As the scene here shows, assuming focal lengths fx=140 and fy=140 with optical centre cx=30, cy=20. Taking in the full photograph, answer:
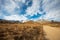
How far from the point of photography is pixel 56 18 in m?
2.60

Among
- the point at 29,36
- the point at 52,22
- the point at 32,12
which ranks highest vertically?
the point at 32,12

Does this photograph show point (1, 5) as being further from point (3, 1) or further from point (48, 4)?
point (48, 4)

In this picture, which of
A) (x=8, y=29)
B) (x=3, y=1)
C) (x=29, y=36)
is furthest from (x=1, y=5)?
A: (x=29, y=36)

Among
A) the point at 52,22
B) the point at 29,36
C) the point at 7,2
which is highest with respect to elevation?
the point at 7,2

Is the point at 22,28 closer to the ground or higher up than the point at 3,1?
closer to the ground

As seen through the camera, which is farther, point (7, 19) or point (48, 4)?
point (48, 4)

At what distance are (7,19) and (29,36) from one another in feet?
1.59

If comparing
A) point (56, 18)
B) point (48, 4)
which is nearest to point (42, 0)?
point (48, 4)

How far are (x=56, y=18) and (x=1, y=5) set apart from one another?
3.36ft

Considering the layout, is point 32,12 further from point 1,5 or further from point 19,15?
point 1,5

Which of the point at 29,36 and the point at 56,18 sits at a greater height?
the point at 56,18

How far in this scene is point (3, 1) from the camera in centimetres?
245

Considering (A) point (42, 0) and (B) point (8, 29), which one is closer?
(B) point (8, 29)

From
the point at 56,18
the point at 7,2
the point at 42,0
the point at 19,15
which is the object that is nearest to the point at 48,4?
the point at 42,0
